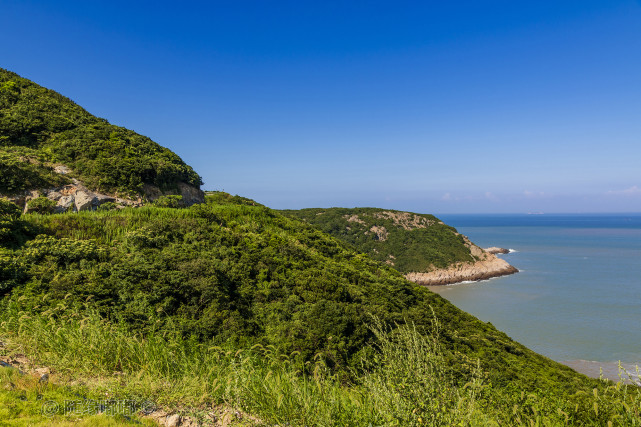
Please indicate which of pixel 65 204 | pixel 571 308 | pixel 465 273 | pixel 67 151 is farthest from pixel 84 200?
pixel 465 273

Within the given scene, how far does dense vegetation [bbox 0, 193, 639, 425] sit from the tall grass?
0.08 ft

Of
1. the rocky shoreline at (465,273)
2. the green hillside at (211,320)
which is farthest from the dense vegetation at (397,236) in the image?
the green hillside at (211,320)

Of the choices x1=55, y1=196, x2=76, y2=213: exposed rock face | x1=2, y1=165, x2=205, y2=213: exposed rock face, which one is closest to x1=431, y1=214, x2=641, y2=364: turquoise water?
x1=2, y1=165, x2=205, y2=213: exposed rock face

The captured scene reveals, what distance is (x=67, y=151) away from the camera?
1736cm

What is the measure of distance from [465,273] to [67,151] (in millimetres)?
64216

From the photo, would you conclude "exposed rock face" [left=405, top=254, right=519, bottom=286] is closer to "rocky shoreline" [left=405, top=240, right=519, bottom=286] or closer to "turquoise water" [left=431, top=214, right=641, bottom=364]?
"rocky shoreline" [left=405, top=240, right=519, bottom=286]

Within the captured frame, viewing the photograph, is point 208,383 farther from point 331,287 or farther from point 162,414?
point 331,287

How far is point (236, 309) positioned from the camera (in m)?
10.2

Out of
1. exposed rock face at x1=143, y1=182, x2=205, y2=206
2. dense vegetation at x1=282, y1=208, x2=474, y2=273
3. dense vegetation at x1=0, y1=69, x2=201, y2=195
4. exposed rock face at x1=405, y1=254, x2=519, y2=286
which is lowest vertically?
exposed rock face at x1=405, y1=254, x2=519, y2=286

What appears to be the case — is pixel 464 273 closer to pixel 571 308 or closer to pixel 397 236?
pixel 397 236

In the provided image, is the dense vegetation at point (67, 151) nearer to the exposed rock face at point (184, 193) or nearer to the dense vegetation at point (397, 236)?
the exposed rock face at point (184, 193)

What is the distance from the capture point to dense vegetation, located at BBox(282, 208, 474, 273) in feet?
211

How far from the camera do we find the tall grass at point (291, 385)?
3197mm

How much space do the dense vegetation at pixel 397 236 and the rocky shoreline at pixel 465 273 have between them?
4.12ft
